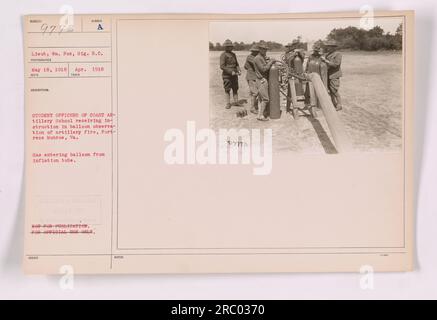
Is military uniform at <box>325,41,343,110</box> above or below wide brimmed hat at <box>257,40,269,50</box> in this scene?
below

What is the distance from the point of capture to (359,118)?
728mm

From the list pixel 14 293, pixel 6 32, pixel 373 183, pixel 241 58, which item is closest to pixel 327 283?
pixel 373 183

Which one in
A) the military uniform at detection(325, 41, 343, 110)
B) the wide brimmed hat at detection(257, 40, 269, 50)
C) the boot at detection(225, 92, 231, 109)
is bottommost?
the boot at detection(225, 92, 231, 109)

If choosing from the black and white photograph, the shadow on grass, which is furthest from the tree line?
the shadow on grass

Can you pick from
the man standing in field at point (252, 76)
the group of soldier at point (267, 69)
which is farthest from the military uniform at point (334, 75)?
the man standing in field at point (252, 76)

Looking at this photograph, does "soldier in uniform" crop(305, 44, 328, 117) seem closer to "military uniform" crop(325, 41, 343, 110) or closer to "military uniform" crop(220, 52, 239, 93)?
"military uniform" crop(325, 41, 343, 110)

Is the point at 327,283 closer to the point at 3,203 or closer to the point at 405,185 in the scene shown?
the point at 405,185

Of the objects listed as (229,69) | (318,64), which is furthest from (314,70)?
(229,69)

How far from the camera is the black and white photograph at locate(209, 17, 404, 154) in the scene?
72 centimetres

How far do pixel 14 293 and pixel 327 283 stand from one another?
476 mm

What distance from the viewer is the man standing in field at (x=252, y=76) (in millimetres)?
727

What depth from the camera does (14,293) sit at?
29.6 inches

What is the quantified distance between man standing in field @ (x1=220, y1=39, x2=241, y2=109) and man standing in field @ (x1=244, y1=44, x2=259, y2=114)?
0.06 ft

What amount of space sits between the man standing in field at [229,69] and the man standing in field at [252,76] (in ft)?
0.06
